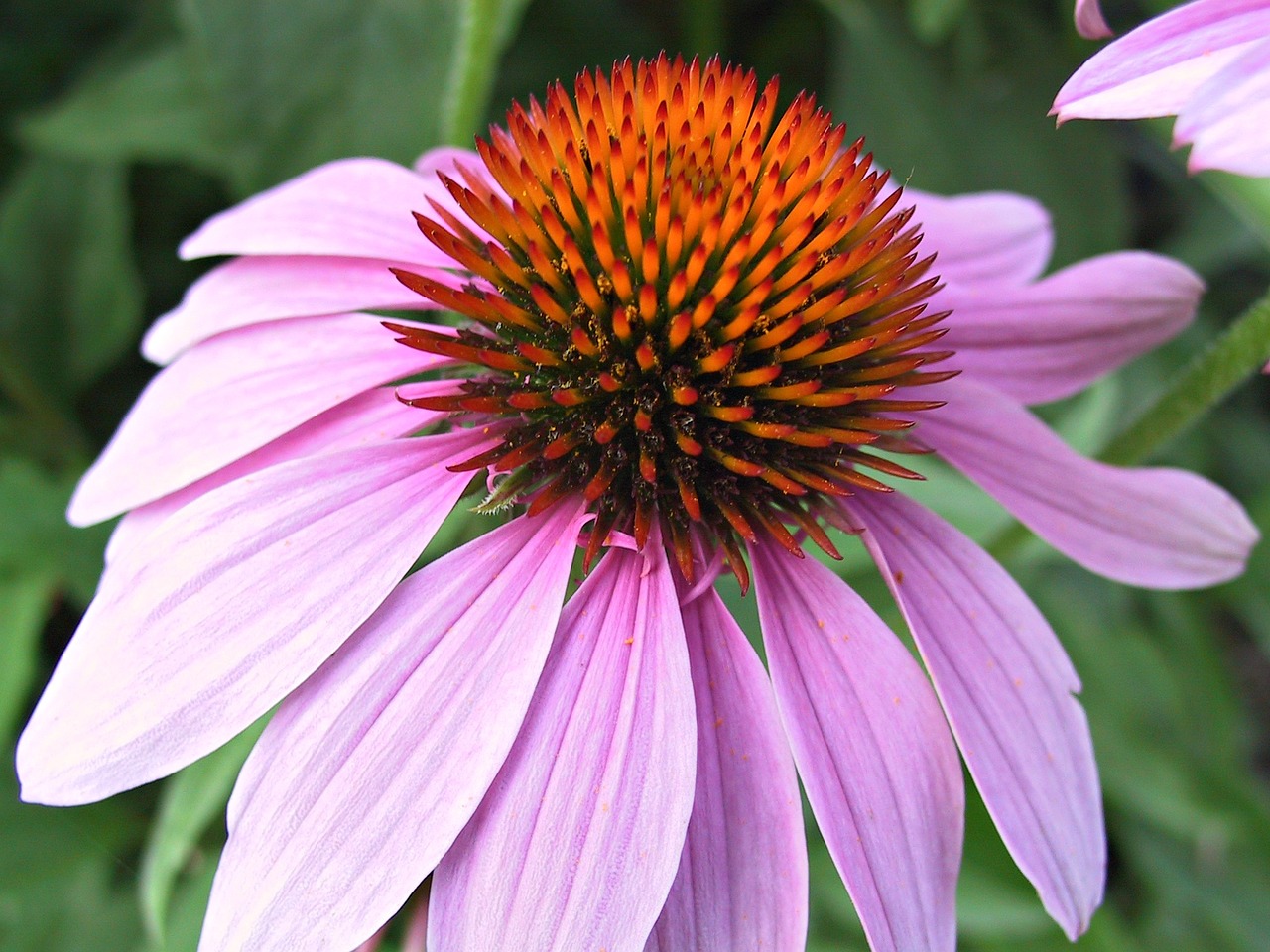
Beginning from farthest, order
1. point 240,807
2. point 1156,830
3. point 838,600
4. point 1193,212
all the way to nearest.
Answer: point 1193,212
point 1156,830
point 838,600
point 240,807

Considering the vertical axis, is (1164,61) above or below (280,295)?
below

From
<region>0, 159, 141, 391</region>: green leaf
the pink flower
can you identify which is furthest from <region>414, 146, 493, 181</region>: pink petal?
<region>0, 159, 141, 391</region>: green leaf

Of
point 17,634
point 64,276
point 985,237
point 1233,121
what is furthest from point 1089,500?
point 64,276

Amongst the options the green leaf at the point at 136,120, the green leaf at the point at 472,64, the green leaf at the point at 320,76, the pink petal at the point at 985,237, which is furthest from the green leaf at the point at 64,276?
the pink petal at the point at 985,237

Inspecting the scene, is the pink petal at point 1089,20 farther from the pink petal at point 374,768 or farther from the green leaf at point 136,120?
the green leaf at point 136,120

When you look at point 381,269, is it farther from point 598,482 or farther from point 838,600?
Answer: point 838,600

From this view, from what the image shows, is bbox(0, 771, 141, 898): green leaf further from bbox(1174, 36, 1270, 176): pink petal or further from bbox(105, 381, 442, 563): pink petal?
bbox(1174, 36, 1270, 176): pink petal

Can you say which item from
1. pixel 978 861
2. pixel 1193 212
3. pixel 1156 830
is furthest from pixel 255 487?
pixel 1193 212

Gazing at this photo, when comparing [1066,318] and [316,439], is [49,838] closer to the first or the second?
[316,439]
